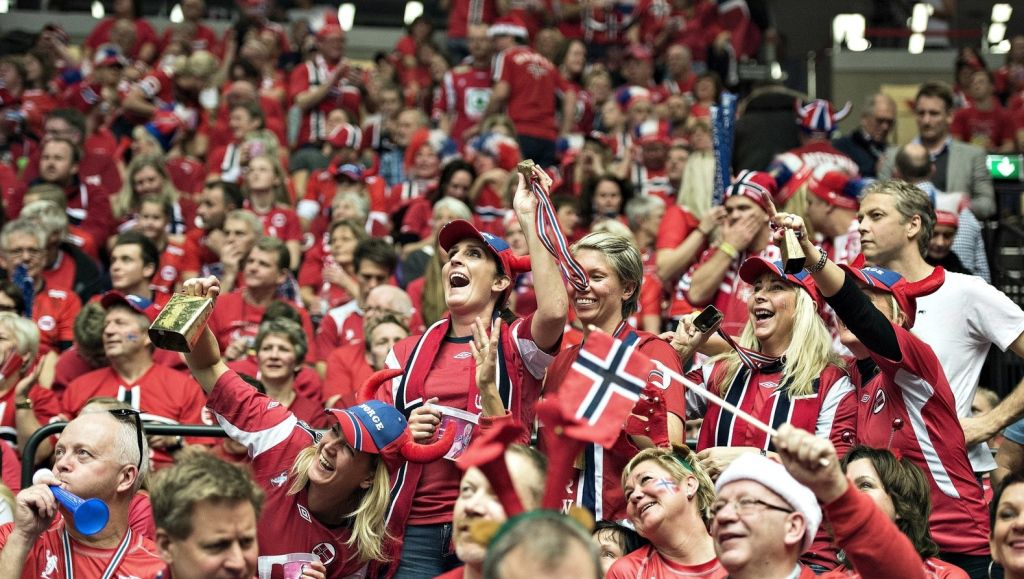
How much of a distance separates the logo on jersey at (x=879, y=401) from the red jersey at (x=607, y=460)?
2.37ft

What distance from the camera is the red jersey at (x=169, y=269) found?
9741mm

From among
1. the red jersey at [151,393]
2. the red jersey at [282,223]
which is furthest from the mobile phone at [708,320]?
the red jersey at [282,223]

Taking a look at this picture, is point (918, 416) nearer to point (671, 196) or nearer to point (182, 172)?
point (671, 196)

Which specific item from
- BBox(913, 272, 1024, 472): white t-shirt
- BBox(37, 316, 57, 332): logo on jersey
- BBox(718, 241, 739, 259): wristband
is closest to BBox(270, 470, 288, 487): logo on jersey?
BBox(913, 272, 1024, 472): white t-shirt

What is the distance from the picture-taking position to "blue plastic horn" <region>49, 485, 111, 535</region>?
14.6 feet

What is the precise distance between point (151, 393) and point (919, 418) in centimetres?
405

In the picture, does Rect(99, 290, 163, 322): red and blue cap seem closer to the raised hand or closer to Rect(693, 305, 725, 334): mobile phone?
the raised hand

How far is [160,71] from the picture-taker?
1519 centimetres

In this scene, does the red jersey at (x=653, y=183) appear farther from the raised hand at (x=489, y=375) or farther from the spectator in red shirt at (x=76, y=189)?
the raised hand at (x=489, y=375)

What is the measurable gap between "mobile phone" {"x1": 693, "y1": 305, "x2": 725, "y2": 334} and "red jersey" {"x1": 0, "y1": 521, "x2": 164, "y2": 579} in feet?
7.40

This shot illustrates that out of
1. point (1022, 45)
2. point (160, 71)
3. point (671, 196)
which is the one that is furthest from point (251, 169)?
point (1022, 45)

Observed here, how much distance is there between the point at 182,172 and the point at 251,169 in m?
2.19

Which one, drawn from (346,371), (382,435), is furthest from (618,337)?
(346,371)

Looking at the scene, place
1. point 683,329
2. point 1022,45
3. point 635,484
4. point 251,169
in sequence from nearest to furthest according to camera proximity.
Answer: point 635,484, point 683,329, point 251,169, point 1022,45
